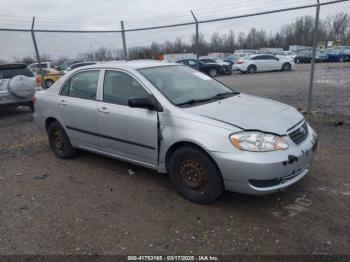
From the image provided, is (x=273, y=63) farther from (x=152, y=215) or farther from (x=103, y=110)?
(x=152, y=215)

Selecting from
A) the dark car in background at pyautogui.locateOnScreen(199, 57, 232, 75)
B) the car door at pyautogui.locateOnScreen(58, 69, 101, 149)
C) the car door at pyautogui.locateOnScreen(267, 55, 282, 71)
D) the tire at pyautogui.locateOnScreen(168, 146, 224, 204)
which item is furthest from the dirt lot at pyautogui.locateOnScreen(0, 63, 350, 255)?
the car door at pyautogui.locateOnScreen(267, 55, 282, 71)

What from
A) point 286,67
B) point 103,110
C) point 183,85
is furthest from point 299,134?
point 286,67

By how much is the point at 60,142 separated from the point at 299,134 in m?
3.86

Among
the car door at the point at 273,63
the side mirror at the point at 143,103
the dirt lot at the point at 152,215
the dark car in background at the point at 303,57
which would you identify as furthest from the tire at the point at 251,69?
the side mirror at the point at 143,103

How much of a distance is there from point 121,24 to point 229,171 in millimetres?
7859

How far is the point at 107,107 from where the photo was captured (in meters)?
4.30

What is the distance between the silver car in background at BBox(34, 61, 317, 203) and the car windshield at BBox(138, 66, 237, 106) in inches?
0.6

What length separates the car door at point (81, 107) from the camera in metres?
4.58

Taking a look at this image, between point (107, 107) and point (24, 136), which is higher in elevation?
point (107, 107)

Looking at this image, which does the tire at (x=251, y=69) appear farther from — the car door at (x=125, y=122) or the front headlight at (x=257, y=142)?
the front headlight at (x=257, y=142)

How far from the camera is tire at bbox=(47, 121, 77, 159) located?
5.23 metres

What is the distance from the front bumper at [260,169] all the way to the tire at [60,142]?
2.94m

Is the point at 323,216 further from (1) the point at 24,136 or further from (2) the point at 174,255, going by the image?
(1) the point at 24,136

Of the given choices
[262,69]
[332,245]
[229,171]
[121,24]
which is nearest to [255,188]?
[229,171]
